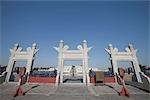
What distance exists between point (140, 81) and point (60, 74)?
937cm

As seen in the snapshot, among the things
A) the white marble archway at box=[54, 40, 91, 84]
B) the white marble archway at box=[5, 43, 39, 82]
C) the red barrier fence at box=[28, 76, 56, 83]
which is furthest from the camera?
the white marble archway at box=[5, 43, 39, 82]

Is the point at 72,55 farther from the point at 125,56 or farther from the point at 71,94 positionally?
the point at 71,94

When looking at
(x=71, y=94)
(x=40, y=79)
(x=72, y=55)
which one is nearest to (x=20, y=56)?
(x=40, y=79)

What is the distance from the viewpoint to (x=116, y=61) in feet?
79.1

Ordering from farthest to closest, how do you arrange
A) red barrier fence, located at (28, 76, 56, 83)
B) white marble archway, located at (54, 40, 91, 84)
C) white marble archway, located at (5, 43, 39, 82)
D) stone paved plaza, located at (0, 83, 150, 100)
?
white marble archway, located at (5, 43, 39, 82), white marble archway, located at (54, 40, 91, 84), red barrier fence, located at (28, 76, 56, 83), stone paved plaza, located at (0, 83, 150, 100)

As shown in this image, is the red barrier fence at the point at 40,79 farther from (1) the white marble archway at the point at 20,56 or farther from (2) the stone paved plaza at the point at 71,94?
(2) the stone paved plaza at the point at 71,94

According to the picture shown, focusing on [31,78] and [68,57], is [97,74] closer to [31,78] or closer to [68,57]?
[68,57]

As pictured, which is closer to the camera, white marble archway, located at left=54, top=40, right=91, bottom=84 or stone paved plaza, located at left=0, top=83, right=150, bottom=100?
stone paved plaza, located at left=0, top=83, right=150, bottom=100

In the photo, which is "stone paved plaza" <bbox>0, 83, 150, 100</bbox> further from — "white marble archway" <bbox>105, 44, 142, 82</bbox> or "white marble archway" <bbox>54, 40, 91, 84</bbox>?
"white marble archway" <bbox>105, 44, 142, 82</bbox>

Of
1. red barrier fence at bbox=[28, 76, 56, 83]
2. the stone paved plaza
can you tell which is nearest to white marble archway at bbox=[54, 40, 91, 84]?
red barrier fence at bbox=[28, 76, 56, 83]

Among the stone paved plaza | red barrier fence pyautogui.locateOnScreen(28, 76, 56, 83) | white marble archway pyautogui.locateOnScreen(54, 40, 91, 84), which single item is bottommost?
the stone paved plaza

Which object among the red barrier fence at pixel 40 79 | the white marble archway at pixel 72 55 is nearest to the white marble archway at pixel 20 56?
the red barrier fence at pixel 40 79

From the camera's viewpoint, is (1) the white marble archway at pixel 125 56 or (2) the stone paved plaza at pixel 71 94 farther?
(1) the white marble archway at pixel 125 56

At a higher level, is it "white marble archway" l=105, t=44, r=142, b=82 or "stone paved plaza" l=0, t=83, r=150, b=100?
"white marble archway" l=105, t=44, r=142, b=82
